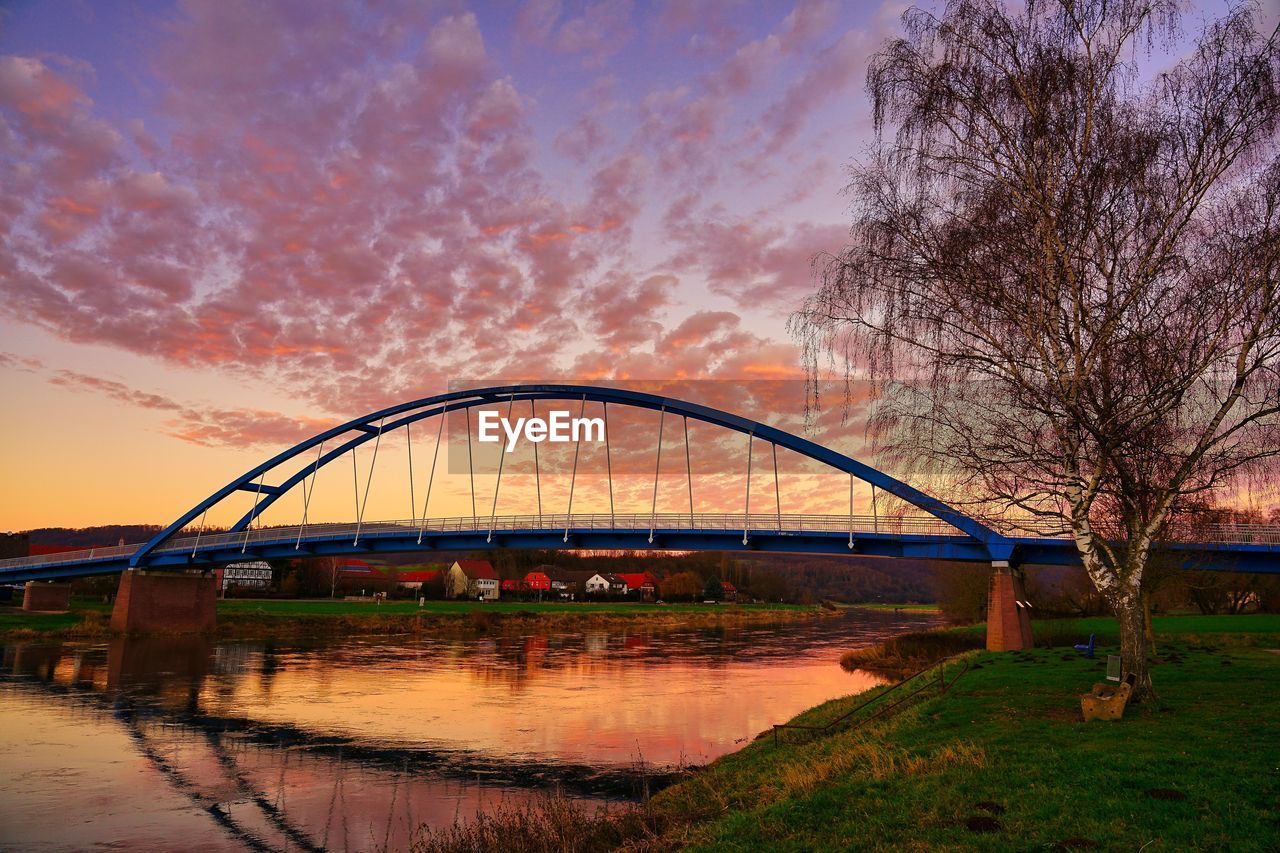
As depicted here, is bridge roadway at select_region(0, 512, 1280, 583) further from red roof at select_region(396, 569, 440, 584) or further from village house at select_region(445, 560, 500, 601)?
Result: red roof at select_region(396, 569, 440, 584)

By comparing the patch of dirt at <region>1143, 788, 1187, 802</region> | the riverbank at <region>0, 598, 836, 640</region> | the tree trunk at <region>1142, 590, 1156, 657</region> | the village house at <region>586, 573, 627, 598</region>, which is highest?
the tree trunk at <region>1142, 590, 1156, 657</region>

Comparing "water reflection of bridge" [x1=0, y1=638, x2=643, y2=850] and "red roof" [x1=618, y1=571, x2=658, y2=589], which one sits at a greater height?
"red roof" [x1=618, y1=571, x2=658, y2=589]

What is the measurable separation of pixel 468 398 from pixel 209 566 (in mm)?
23055

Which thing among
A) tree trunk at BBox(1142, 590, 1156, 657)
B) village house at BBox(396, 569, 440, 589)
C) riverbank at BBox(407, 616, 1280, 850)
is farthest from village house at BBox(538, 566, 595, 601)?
riverbank at BBox(407, 616, 1280, 850)

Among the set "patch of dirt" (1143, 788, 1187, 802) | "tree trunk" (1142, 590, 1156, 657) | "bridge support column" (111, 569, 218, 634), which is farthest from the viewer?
"bridge support column" (111, 569, 218, 634)

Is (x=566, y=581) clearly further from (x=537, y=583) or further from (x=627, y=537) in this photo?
(x=627, y=537)

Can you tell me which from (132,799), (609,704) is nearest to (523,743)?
(609,704)

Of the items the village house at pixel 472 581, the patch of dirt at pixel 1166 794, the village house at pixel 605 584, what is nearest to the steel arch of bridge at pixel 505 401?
the patch of dirt at pixel 1166 794

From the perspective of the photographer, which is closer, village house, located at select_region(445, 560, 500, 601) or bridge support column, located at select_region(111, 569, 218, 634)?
bridge support column, located at select_region(111, 569, 218, 634)

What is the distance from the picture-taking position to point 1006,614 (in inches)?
1444

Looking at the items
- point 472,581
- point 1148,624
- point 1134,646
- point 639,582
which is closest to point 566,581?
point 639,582

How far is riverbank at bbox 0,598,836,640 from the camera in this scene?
175ft

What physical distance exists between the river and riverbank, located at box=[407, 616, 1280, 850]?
307 cm

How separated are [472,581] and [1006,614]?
4078 inches
